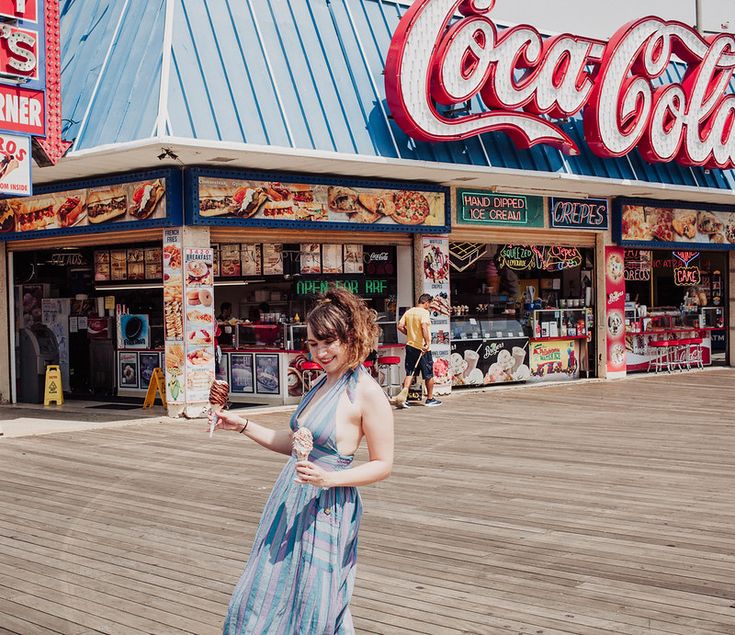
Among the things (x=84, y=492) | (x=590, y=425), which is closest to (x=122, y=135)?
(x=84, y=492)

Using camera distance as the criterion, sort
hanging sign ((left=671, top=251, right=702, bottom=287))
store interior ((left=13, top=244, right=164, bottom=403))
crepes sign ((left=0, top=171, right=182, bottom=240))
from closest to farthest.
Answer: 1. crepes sign ((left=0, top=171, right=182, bottom=240))
2. store interior ((left=13, top=244, right=164, bottom=403))
3. hanging sign ((left=671, top=251, right=702, bottom=287))

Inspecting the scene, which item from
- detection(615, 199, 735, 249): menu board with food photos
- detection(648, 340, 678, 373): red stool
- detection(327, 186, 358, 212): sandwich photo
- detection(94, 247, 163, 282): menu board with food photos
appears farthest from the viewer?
detection(648, 340, 678, 373): red stool

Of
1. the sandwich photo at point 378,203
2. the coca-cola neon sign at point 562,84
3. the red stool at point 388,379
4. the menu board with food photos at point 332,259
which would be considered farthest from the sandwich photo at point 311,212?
the red stool at point 388,379

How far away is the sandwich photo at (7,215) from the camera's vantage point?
58.9ft

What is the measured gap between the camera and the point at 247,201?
617 inches

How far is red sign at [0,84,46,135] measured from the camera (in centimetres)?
1337

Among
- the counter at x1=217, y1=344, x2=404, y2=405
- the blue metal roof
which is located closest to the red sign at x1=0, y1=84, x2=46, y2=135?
the blue metal roof

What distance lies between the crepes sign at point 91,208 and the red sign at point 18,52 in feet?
8.22

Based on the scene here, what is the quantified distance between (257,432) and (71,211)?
1335 centimetres

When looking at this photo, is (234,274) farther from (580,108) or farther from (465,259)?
(580,108)

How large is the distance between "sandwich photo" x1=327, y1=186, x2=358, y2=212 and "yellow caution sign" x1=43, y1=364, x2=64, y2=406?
6140 mm

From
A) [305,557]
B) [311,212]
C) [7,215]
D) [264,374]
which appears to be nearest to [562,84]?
[311,212]

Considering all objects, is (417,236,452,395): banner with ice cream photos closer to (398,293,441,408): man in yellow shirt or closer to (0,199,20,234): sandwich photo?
(398,293,441,408): man in yellow shirt

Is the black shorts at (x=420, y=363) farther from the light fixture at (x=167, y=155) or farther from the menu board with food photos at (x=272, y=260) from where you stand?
the light fixture at (x=167, y=155)
